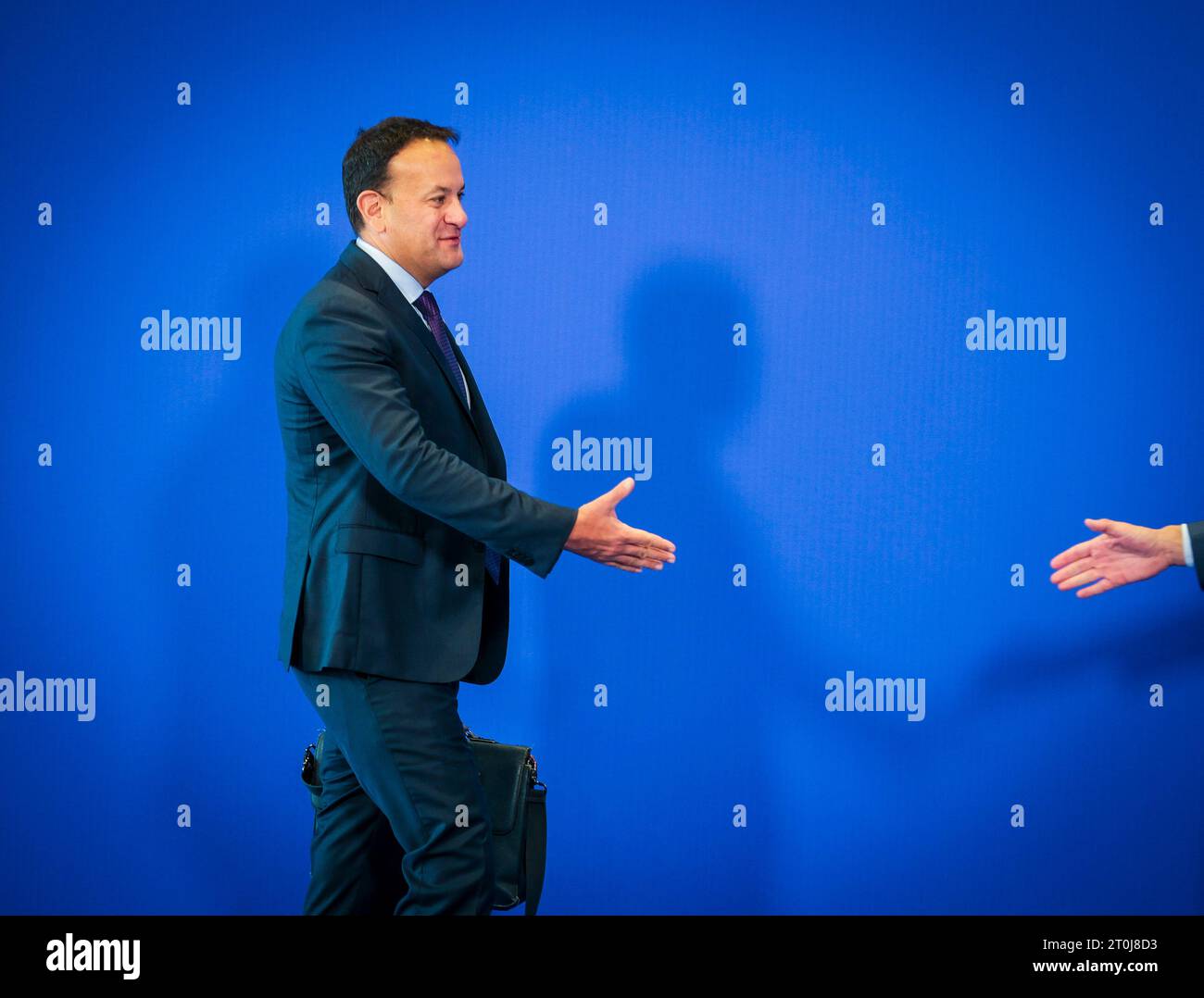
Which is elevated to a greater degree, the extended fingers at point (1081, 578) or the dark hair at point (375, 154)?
the dark hair at point (375, 154)

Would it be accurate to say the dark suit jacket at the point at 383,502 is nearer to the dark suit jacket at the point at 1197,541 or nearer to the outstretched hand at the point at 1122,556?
the outstretched hand at the point at 1122,556

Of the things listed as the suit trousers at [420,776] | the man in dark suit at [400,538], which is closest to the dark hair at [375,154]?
the man in dark suit at [400,538]

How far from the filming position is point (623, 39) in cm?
321

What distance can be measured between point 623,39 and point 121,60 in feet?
4.14

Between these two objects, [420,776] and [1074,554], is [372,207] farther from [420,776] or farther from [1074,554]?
[1074,554]

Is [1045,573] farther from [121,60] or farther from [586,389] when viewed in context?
[121,60]

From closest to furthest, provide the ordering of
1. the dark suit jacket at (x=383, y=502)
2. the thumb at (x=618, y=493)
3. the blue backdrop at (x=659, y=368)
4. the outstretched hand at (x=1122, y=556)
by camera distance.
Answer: the dark suit jacket at (x=383, y=502) → the thumb at (x=618, y=493) → the outstretched hand at (x=1122, y=556) → the blue backdrop at (x=659, y=368)

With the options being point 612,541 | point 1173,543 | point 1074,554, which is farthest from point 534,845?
point 1173,543

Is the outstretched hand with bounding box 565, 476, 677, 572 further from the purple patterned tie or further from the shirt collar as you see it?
the shirt collar

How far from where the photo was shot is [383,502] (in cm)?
233

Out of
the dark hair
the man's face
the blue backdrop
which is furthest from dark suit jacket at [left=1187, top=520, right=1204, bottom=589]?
the dark hair

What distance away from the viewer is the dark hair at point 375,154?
97.5 inches

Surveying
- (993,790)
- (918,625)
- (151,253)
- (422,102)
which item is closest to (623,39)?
(422,102)

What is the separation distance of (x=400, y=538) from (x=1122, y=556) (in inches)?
55.2
